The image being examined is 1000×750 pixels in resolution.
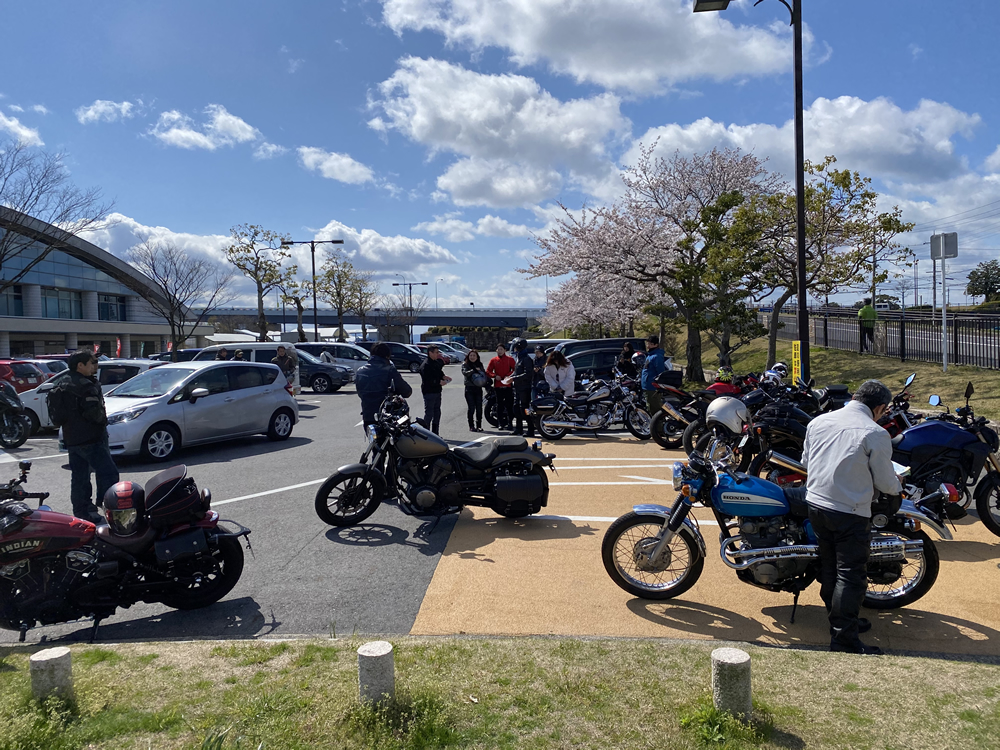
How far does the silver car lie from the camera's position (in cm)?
1025

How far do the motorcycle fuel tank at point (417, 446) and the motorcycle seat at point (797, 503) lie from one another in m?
3.30

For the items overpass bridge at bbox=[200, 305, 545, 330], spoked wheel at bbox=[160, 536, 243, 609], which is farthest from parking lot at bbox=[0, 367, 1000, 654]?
overpass bridge at bbox=[200, 305, 545, 330]

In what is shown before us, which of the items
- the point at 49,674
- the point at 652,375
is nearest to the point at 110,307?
the point at 652,375

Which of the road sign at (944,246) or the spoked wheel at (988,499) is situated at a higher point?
the road sign at (944,246)

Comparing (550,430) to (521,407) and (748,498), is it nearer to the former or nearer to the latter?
(521,407)

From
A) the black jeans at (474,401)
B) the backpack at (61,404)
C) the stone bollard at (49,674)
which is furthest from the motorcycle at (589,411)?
the stone bollard at (49,674)

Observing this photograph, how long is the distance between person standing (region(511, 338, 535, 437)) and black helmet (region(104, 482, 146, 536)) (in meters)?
8.51

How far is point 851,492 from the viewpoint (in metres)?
4.02

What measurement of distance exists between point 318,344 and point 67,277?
33.3m

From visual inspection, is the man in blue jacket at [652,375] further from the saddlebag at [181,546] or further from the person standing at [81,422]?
the saddlebag at [181,546]

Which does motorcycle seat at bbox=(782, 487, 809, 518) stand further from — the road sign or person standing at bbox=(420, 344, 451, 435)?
the road sign

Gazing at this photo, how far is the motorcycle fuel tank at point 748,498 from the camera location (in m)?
4.61

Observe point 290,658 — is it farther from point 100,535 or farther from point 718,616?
point 718,616

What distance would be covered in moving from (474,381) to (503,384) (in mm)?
679
